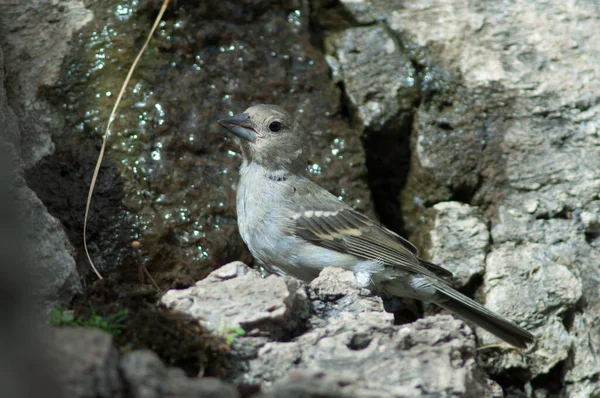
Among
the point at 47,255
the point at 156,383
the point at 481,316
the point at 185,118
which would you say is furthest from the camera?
the point at 185,118

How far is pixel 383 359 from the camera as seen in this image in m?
3.73

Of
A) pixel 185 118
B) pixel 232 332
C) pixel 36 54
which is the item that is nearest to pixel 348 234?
pixel 185 118

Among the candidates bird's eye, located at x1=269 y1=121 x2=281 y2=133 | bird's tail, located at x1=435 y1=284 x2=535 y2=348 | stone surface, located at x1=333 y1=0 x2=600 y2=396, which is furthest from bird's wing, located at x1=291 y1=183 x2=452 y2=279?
stone surface, located at x1=333 y1=0 x2=600 y2=396

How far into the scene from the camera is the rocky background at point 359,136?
6035 mm

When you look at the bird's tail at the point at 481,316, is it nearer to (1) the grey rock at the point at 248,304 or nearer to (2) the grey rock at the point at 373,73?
(1) the grey rock at the point at 248,304

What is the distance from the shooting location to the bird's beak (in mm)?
6102

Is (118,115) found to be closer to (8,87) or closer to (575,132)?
(8,87)

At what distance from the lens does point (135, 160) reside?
6.30m

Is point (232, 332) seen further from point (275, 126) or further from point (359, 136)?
point (359, 136)

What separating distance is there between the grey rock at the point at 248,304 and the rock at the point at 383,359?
0.51 feet

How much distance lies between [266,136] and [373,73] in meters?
1.53

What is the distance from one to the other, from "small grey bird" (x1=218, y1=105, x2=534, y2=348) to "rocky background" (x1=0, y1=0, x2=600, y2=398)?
486mm

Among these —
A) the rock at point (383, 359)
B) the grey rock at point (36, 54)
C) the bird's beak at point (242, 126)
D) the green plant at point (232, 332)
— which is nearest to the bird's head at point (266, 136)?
the bird's beak at point (242, 126)

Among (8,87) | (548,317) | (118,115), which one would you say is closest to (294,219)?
(118,115)
